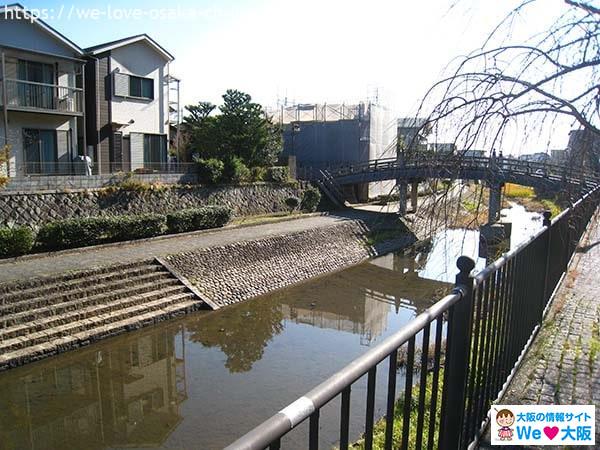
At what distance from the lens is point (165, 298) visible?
43.3 feet

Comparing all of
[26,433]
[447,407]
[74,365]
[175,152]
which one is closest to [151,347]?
[74,365]

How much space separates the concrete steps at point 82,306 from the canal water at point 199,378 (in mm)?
318

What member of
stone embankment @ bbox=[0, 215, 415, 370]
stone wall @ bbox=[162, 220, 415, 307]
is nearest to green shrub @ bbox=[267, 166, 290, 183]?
stone wall @ bbox=[162, 220, 415, 307]

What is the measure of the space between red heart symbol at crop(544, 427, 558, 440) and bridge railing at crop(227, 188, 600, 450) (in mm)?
389

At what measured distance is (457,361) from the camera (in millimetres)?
2715

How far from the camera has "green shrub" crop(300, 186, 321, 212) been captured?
91.0 feet

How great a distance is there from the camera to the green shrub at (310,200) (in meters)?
27.7

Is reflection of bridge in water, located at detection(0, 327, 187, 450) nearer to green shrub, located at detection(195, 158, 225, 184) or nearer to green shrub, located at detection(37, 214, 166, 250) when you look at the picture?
A: green shrub, located at detection(37, 214, 166, 250)

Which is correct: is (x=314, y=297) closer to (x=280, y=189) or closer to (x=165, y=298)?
(x=165, y=298)

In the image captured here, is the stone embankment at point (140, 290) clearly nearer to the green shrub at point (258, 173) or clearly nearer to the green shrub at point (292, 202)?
the green shrub at point (292, 202)

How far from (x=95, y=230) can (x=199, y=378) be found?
7.81 meters

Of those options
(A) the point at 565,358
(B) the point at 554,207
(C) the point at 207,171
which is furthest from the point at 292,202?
(A) the point at 565,358

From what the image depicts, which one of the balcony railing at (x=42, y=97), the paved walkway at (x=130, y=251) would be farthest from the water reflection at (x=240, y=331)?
the balcony railing at (x=42, y=97)

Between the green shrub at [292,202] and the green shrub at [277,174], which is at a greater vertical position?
the green shrub at [277,174]
